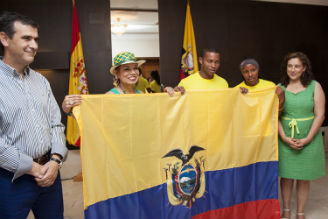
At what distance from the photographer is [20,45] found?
3.97ft

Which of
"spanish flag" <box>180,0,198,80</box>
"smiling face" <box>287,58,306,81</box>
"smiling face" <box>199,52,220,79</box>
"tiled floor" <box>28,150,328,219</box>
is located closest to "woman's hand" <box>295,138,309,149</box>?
"smiling face" <box>287,58,306,81</box>

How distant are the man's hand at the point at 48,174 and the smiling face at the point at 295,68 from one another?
75.3 inches

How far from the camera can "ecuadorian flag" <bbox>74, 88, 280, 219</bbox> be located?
62.6 inches

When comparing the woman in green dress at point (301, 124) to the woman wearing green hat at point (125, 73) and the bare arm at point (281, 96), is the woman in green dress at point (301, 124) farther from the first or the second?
the woman wearing green hat at point (125, 73)

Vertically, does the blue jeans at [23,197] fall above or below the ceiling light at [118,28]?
below

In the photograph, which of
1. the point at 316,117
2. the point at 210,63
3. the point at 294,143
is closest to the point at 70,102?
the point at 210,63

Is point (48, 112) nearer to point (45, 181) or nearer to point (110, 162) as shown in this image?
point (45, 181)

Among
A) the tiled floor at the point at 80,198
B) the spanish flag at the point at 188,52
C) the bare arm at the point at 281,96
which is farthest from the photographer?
the spanish flag at the point at 188,52

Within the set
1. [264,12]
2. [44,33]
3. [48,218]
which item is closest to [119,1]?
[44,33]

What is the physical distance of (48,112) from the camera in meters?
1.39

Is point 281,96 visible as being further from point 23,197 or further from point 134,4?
point 134,4

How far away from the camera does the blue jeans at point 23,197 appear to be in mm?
1199

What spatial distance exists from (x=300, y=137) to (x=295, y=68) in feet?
1.88

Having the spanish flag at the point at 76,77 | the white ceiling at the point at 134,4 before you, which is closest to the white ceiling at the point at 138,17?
the white ceiling at the point at 134,4
